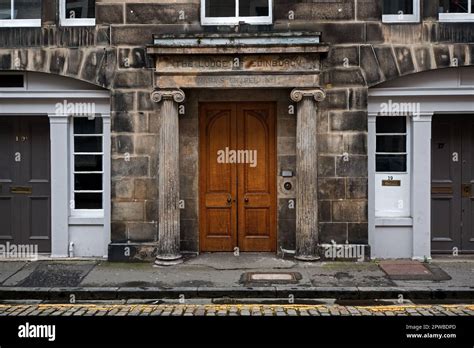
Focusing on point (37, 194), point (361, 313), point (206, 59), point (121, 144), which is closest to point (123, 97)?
point (121, 144)

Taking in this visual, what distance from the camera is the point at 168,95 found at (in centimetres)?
1041

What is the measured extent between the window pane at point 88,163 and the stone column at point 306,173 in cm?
401

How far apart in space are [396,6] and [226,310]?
6.82 m

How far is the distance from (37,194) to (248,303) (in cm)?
531

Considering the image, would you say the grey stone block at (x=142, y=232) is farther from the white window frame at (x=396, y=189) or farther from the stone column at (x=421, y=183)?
the stone column at (x=421, y=183)

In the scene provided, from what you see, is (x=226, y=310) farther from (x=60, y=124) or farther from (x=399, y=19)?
(x=399, y=19)

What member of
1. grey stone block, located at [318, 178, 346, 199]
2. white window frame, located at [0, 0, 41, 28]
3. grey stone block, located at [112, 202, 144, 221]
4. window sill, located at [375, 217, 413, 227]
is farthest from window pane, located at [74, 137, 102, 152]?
window sill, located at [375, 217, 413, 227]

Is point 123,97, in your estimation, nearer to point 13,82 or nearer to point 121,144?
point 121,144

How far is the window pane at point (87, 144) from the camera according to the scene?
11336 millimetres

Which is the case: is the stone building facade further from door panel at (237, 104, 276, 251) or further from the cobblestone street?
the cobblestone street

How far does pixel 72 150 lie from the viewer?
11.3 m

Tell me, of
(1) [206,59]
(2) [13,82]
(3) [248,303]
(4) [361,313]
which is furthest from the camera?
(2) [13,82]

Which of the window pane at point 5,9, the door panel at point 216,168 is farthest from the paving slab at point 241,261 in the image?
the window pane at point 5,9

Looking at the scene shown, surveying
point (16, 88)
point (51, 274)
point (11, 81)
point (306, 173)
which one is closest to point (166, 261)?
point (51, 274)
